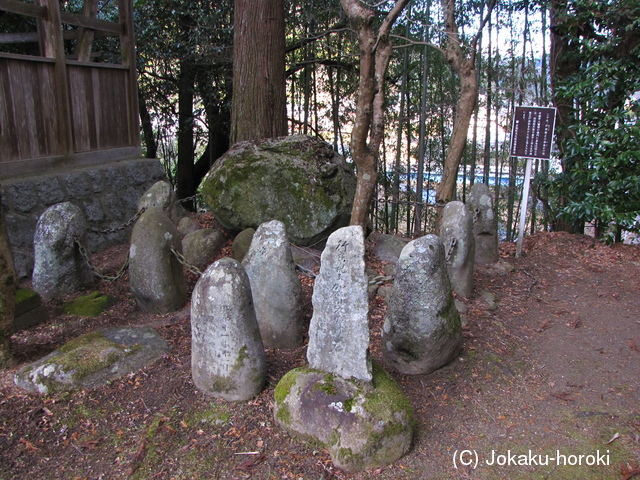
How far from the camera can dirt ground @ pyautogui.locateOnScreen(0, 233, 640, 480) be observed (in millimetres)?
2816

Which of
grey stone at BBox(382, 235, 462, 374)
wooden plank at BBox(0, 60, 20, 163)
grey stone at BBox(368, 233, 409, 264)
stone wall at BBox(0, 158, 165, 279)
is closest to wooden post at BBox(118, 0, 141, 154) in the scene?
stone wall at BBox(0, 158, 165, 279)

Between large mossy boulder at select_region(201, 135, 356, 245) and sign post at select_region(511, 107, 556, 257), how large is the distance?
2433mm

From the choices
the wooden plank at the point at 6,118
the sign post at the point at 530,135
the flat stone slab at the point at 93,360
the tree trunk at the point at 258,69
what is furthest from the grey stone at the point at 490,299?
the wooden plank at the point at 6,118

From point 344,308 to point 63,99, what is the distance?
4.68 meters

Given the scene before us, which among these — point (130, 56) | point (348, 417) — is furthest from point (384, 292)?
point (130, 56)

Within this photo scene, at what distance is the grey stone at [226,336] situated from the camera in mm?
3207

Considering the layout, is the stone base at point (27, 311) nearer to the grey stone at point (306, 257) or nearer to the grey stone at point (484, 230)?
the grey stone at point (306, 257)

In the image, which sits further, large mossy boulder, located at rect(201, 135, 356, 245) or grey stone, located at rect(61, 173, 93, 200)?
grey stone, located at rect(61, 173, 93, 200)

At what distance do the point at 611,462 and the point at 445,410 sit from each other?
0.97 meters

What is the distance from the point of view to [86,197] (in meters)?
6.27

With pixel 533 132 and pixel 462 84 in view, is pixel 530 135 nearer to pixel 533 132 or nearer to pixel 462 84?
pixel 533 132

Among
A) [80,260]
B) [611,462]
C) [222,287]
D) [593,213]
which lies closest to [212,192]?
[80,260]

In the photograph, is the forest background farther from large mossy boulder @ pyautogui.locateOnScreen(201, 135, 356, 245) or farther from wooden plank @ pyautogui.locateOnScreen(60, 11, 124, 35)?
wooden plank @ pyautogui.locateOnScreen(60, 11, 124, 35)

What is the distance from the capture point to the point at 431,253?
3.67 m
